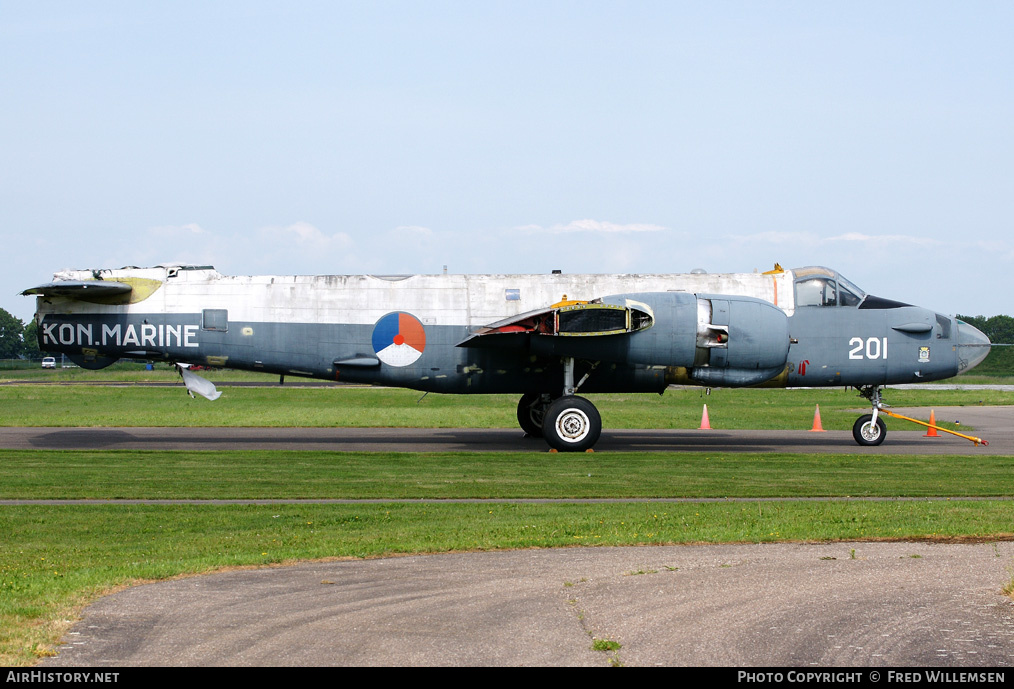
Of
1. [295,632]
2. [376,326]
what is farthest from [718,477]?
[295,632]

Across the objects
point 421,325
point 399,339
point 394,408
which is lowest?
point 394,408

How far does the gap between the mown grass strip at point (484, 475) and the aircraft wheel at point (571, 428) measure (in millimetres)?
767

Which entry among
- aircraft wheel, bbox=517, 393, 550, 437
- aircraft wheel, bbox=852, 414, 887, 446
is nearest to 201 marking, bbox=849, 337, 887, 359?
aircraft wheel, bbox=852, 414, 887, 446

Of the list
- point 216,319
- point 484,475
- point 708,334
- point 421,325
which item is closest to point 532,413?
point 421,325

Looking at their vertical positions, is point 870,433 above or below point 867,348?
below

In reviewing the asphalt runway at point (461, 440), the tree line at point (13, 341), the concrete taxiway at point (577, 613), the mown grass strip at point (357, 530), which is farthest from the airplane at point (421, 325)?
the tree line at point (13, 341)

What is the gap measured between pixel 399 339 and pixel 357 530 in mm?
11681

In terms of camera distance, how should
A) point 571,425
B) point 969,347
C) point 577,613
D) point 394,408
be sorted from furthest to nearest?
point 394,408 → point 969,347 → point 571,425 → point 577,613

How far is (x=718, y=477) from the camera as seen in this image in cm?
1803

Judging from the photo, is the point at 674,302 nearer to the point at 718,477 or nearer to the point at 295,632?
the point at 718,477

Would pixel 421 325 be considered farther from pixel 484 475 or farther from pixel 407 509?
pixel 407 509

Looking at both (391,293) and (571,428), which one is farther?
(391,293)

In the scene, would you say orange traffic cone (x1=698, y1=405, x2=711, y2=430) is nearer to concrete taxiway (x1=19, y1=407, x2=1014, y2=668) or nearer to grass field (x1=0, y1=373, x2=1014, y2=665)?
grass field (x1=0, y1=373, x2=1014, y2=665)

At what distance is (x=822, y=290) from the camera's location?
24.2m
